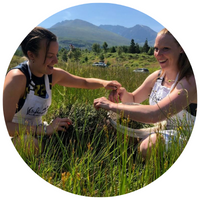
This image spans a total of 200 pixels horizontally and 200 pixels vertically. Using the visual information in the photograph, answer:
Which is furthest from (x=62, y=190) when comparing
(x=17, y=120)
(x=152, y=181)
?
(x=17, y=120)

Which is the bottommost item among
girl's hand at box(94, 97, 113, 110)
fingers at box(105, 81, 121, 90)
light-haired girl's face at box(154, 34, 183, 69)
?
girl's hand at box(94, 97, 113, 110)

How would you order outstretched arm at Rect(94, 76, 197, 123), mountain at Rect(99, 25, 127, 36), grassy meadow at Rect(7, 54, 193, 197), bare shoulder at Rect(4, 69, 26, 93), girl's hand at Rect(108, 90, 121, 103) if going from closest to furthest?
grassy meadow at Rect(7, 54, 193, 197) < outstretched arm at Rect(94, 76, 197, 123) < bare shoulder at Rect(4, 69, 26, 93) < mountain at Rect(99, 25, 127, 36) < girl's hand at Rect(108, 90, 121, 103)

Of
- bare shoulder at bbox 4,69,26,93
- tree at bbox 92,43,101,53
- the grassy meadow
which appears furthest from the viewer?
tree at bbox 92,43,101,53

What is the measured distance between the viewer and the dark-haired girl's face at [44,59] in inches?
94.3

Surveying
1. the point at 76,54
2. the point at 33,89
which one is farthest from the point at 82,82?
the point at 33,89

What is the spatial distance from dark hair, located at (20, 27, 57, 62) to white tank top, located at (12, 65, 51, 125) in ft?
1.26

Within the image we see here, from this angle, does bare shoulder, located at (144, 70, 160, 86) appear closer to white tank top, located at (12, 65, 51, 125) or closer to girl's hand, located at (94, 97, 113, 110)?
girl's hand, located at (94, 97, 113, 110)

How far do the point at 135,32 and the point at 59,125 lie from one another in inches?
56.2

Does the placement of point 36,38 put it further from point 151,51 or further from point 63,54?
point 151,51

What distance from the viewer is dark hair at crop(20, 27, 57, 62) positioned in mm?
2371

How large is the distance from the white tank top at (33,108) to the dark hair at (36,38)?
0.38m

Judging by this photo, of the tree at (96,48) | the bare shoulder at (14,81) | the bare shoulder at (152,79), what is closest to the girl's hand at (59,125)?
the bare shoulder at (14,81)

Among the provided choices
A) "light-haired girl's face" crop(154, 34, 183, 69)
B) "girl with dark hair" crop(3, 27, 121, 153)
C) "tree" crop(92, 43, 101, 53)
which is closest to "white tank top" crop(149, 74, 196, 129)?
"light-haired girl's face" crop(154, 34, 183, 69)

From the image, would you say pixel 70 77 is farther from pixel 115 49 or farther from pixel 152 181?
pixel 152 181
